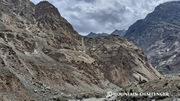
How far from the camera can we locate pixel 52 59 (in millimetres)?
102625

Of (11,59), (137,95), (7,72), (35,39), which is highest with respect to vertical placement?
(35,39)

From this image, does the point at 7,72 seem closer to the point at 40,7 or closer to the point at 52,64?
the point at 52,64

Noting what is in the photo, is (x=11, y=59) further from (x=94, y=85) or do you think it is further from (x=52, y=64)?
(x=94, y=85)

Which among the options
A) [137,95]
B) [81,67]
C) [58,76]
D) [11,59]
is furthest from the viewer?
A: [81,67]

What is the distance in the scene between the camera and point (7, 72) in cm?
4616

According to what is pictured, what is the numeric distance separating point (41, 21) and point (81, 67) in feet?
165

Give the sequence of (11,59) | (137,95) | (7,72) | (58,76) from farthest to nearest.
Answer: (58,76) < (11,59) < (7,72) < (137,95)

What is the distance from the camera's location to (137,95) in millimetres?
33312

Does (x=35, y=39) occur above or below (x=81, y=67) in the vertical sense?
above

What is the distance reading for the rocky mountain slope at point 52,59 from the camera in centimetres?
5728

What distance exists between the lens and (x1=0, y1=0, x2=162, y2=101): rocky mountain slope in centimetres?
5728

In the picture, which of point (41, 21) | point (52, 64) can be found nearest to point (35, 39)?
point (52, 64)

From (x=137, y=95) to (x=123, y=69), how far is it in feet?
353

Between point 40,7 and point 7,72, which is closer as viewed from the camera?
point 7,72
